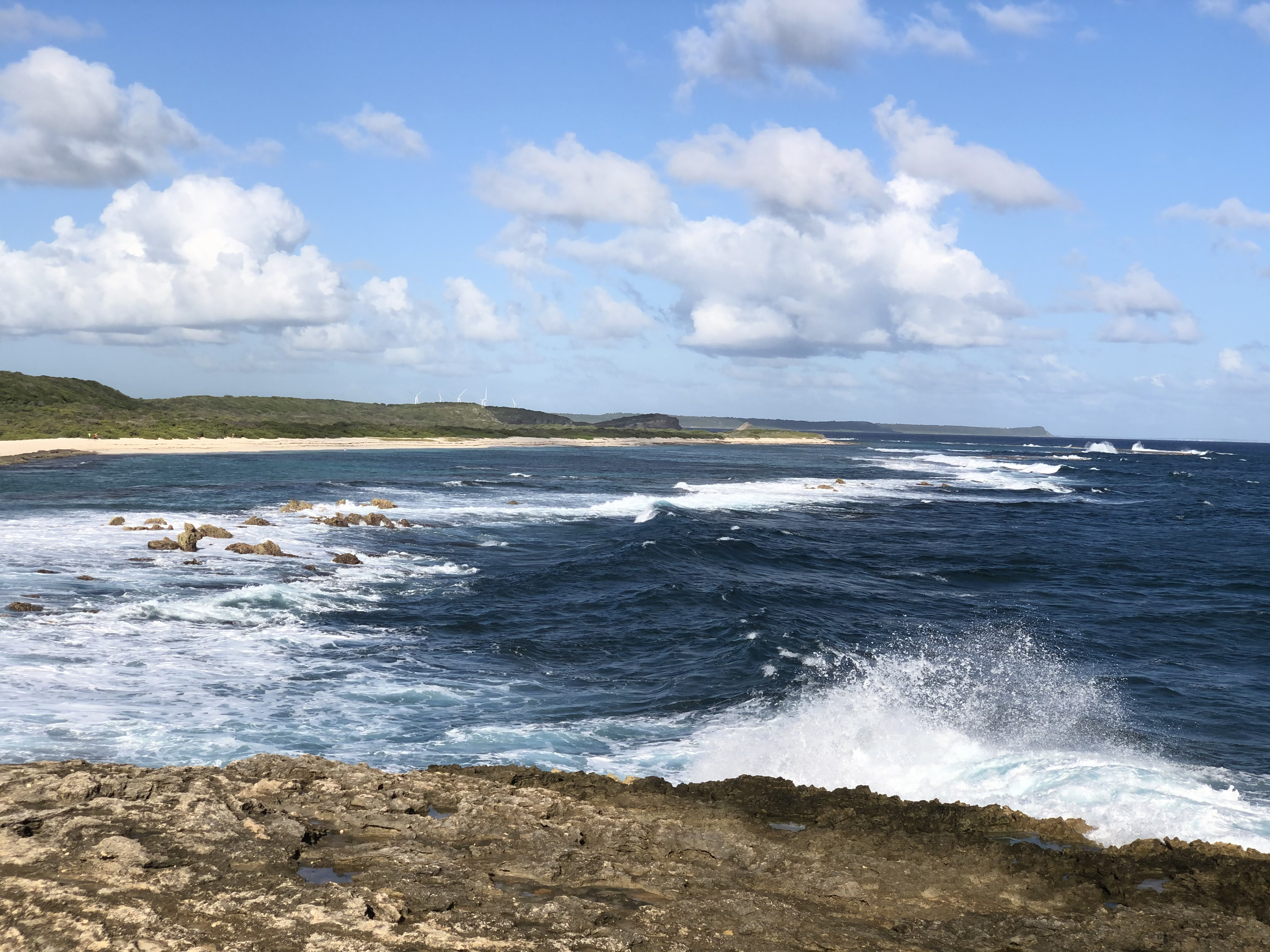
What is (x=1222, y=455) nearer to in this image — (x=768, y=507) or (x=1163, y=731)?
(x=768, y=507)

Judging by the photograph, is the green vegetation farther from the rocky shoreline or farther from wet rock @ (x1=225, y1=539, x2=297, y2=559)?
the rocky shoreline

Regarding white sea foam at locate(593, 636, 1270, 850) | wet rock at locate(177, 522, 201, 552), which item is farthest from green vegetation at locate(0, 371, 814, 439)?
white sea foam at locate(593, 636, 1270, 850)

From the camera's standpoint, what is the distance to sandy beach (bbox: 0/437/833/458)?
87.8 m

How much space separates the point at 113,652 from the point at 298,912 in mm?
14400

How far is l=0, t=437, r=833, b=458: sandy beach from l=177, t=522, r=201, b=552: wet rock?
168ft

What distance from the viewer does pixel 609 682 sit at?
19.5m

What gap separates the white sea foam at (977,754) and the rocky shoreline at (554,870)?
1.85 metres

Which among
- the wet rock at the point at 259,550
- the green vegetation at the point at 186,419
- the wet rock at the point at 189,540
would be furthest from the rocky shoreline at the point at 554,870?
the green vegetation at the point at 186,419

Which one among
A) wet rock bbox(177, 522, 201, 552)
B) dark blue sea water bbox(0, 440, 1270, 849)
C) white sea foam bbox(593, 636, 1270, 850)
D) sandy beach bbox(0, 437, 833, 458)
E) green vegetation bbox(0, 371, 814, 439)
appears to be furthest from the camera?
green vegetation bbox(0, 371, 814, 439)

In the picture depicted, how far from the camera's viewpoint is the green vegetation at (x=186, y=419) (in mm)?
107750

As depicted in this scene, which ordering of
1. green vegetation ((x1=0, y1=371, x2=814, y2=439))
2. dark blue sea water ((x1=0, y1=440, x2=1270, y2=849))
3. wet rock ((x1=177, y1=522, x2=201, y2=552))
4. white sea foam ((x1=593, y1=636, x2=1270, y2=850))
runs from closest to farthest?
white sea foam ((x1=593, y1=636, x2=1270, y2=850)) → dark blue sea water ((x1=0, y1=440, x2=1270, y2=849)) → wet rock ((x1=177, y1=522, x2=201, y2=552)) → green vegetation ((x1=0, y1=371, x2=814, y2=439))

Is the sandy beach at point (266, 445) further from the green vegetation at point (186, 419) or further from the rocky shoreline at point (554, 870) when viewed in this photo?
the rocky shoreline at point (554, 870)

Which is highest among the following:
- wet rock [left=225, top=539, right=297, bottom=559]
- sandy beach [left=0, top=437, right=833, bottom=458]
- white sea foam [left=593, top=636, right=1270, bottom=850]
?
sandy beach [left=0, top=437, right=833, bottom=458]

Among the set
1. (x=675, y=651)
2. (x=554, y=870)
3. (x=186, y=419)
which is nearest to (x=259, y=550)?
(x=675, y=651)
